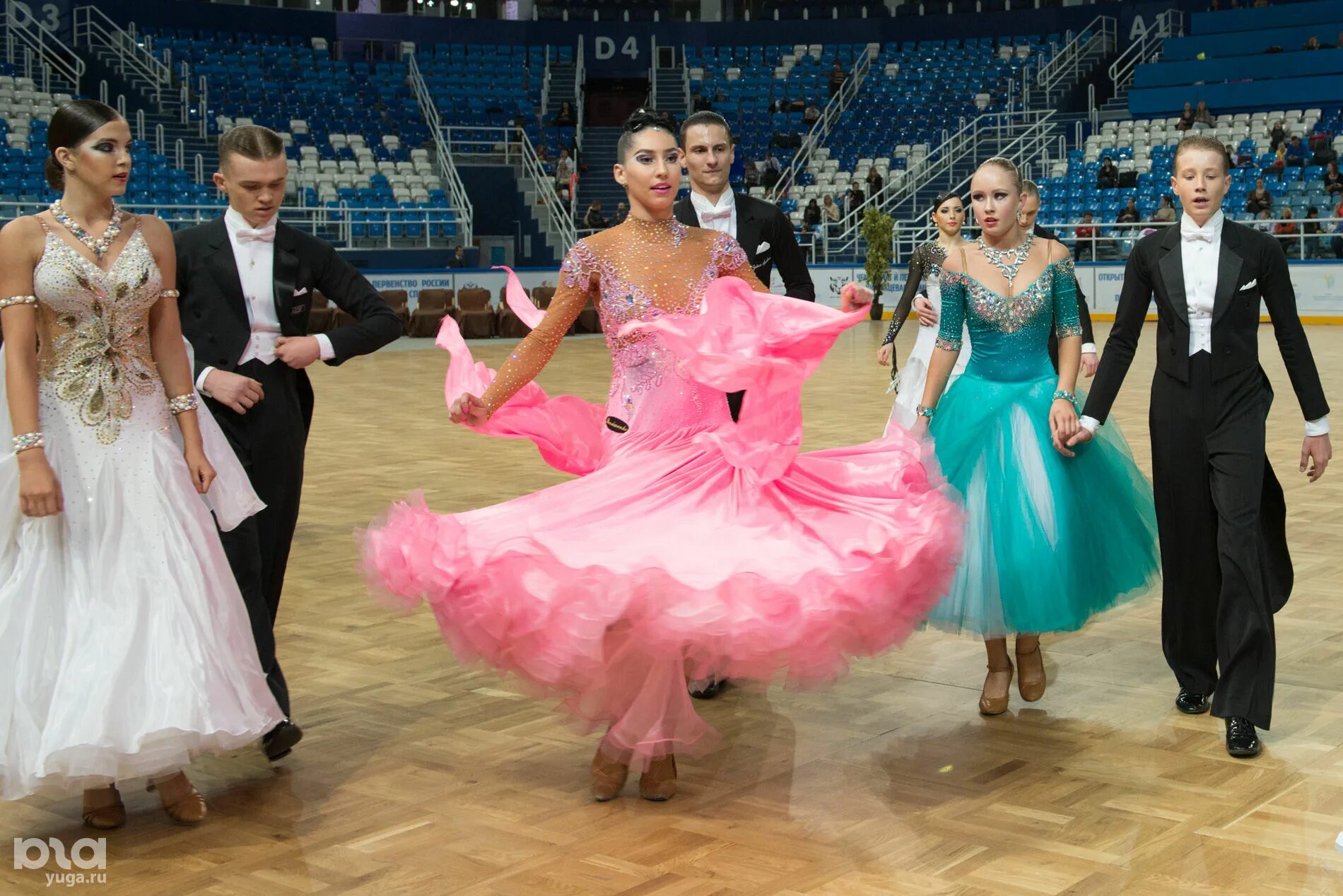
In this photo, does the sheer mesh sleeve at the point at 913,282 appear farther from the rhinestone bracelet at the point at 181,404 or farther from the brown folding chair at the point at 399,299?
the brown folding chair at the point at 399,299

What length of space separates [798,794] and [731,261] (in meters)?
1.41

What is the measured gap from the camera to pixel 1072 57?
95.9 feet

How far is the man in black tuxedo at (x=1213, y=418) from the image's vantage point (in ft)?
13.5

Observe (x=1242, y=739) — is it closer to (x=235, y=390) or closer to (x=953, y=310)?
(x=953, y=310)

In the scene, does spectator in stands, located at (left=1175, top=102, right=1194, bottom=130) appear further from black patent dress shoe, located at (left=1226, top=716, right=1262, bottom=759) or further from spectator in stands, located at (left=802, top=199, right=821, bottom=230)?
black patent dress shoe, located at (left=1226, top=716, right=1262, bottom=759)

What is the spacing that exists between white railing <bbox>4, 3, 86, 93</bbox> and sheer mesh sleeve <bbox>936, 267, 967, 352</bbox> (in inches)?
878

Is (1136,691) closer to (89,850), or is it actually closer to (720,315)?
(720,315)

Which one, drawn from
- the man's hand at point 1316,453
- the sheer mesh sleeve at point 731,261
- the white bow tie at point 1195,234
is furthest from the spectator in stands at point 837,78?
the sheer mesh sleeve at point 731,261

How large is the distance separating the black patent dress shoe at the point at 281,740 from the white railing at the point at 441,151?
20.1m

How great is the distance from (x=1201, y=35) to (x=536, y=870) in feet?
90.1

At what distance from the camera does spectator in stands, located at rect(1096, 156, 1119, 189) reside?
24094mm

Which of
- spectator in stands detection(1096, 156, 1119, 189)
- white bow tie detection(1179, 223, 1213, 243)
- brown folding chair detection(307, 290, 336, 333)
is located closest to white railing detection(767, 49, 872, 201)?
spectator in stands detection(1096, 156, 1119, 189)

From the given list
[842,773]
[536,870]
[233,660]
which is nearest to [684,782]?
[842,773]

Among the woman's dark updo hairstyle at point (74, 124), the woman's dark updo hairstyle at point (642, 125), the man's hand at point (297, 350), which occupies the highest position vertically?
the woman's dark updo hairstyle at point (642, 125)
